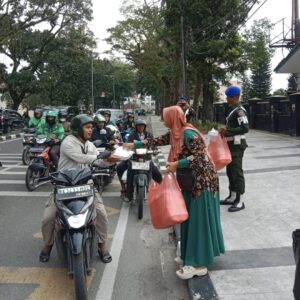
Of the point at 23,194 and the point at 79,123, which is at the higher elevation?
the point at 79,123

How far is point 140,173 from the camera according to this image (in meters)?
7.29

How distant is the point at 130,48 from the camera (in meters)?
45.8

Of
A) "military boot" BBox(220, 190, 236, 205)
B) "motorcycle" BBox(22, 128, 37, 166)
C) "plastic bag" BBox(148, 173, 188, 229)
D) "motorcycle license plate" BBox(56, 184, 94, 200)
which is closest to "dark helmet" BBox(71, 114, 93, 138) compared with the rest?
"motorcycle license plate" BBox(56, 184, 94, 200)

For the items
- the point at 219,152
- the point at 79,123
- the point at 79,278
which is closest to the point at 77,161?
the point at 79,123

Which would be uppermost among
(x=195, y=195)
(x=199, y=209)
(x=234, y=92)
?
(x=234, y=92)

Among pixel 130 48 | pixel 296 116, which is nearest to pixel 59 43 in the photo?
pixel 130 48

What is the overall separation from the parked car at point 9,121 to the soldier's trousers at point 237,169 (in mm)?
21523

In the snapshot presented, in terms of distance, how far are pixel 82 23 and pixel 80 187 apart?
33.9 metres

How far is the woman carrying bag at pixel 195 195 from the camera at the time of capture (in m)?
4.32

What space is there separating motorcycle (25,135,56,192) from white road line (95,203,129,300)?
9.30 feet

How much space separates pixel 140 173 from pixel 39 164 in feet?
9.11

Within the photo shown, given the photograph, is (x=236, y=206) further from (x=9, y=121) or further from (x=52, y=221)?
(x=9, y=121)

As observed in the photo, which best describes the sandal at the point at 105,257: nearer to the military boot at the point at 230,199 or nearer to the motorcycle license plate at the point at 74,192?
the motorcycle license plate at the point at 74,192

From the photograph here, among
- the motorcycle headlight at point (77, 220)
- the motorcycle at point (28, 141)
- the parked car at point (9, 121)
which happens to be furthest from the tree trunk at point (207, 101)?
the motorcycle headlight at point (77, 220)
